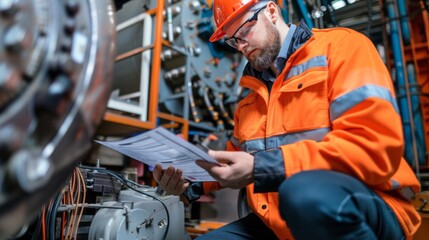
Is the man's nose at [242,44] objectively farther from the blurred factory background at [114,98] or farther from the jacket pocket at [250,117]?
the blurred factory background at [114,98]

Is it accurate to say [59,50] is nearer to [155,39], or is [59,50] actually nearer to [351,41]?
[351,41]

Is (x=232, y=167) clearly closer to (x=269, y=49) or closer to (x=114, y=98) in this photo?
(x=269, y=49)

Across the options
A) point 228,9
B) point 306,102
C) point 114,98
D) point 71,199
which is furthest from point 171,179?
point 114,98

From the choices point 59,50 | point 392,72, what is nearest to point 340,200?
point 59,50

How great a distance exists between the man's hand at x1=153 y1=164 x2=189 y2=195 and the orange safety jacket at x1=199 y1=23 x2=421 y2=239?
0.11 m

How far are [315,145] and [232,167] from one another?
20cm

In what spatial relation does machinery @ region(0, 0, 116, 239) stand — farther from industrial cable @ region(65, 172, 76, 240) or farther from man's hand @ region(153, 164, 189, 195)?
industrial cable @ region(65, 172, 76, 240)

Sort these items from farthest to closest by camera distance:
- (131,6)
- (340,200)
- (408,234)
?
(131,6)
(408,234)
(340,200)

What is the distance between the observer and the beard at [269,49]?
121 cm

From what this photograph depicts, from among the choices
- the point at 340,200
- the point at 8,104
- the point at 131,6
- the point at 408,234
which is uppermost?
the point at 131,6

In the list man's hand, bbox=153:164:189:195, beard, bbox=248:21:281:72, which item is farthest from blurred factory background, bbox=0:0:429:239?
beard, bbox=248:21:281:72

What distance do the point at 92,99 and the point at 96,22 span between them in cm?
13

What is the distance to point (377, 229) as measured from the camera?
0.77 m

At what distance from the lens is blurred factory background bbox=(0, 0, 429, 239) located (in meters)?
0.44
